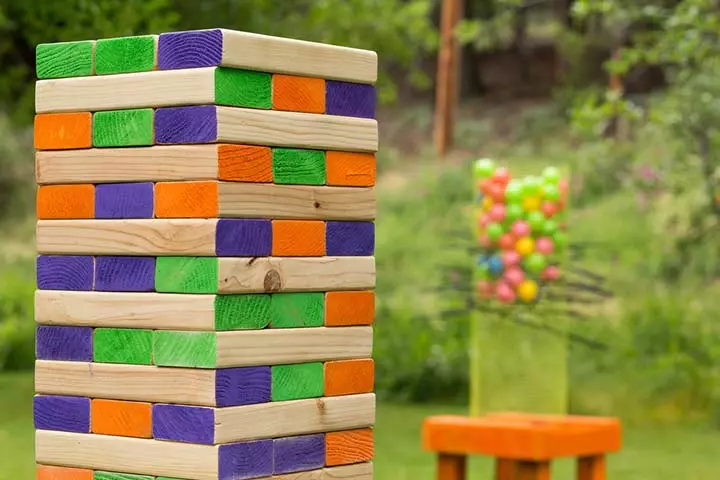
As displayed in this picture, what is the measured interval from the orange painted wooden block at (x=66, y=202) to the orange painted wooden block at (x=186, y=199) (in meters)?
0.23

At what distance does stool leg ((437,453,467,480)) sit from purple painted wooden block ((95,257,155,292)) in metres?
2.35

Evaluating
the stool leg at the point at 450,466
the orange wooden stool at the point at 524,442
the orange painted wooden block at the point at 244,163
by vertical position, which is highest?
the orange painted wooden block at the point at 244,163

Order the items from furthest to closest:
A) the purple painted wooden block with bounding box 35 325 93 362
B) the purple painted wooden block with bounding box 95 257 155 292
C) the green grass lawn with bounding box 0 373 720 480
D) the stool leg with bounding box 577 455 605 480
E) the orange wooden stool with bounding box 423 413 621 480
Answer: the green grass lawn with bounding box 0 373 720 480 → the stool leg with bounding box 577 455 605 480 → the orange wooden stool with bounding box 423 413 621 480 → the purple painted wooden block with bounding box 35 325 93 362 → the purple painted wooden block with bounding box 95 257 155 292

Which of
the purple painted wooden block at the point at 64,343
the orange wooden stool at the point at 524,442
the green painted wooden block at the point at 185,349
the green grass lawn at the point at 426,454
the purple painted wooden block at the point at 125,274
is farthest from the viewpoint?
the green grass lawn at the point at 426,454

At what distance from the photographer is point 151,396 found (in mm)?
3211

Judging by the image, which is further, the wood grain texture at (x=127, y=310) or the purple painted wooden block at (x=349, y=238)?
the purple painted wooden block at (x=349, y=238)

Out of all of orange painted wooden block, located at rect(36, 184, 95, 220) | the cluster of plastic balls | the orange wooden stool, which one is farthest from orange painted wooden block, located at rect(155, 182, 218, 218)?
the cluster of plastic balls

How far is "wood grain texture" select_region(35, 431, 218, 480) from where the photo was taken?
3.11 metres

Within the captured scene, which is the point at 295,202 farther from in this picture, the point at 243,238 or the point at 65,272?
the point at 65,272

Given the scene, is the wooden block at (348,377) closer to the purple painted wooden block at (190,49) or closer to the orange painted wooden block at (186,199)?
the orange painted wooden block at (186,199)

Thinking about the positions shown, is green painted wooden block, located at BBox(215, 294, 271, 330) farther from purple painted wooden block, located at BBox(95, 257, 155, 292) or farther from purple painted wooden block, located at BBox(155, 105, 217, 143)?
purple painted wooden block, located at BBox(155, 105, 217, 143)

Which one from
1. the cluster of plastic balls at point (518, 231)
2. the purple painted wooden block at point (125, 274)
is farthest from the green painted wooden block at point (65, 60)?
the cluster of plastic balls at point (518, 231)

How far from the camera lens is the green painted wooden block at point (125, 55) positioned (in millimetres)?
3275

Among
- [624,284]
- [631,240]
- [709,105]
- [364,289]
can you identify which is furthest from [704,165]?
[364,289]
